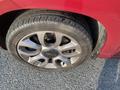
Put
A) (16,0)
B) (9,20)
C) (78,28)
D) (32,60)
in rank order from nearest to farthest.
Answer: (16,0) < (78,28) < (9,20) < (32,60)

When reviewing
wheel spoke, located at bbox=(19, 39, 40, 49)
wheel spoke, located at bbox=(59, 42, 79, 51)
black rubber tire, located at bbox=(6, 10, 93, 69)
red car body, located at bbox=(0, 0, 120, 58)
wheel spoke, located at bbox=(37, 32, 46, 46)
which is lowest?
wheel spoke, located at bbox=(19, 39, 40, 49)

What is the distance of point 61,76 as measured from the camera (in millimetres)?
2678

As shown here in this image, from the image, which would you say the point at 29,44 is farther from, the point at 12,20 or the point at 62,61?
the point at 62,61

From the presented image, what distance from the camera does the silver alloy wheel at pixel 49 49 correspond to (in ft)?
7.44

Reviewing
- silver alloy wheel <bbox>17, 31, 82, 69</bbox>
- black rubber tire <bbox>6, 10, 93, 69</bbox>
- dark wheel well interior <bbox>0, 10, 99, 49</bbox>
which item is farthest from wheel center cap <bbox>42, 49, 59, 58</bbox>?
dark wheel well interior <bbox>0, 10, 99, 49</bbox>

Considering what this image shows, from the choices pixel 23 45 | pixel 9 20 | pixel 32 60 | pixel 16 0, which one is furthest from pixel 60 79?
pixel 16 0

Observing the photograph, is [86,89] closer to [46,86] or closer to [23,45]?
[46,86]

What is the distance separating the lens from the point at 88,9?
198 cm

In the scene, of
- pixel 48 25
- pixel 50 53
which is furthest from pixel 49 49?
pixel 48 25

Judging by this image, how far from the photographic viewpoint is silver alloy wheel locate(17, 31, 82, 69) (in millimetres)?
2267

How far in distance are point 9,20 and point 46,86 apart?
760mm

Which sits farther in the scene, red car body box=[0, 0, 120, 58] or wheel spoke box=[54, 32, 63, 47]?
wheel spoke box=[54, 32, 63, 47]

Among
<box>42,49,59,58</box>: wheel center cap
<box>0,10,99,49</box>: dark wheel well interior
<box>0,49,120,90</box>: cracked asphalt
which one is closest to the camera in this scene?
<box>0,10,99,49</box>: dark wheel well interior

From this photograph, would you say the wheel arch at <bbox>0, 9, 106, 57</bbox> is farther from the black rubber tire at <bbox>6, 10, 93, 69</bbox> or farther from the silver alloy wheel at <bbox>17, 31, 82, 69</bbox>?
the silver alloy wheel at <bbox>17, 31, 82, 69</bbox>
